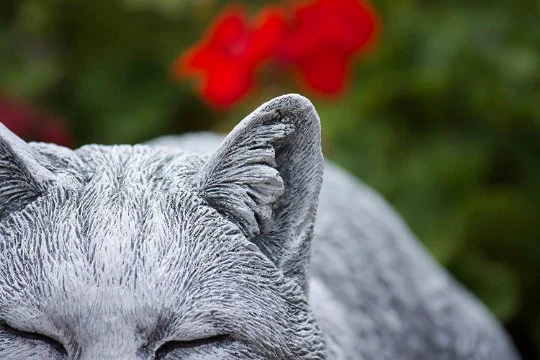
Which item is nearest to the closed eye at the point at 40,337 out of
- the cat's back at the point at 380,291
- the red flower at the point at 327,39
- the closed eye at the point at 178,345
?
the closed eye at the point at 178,345

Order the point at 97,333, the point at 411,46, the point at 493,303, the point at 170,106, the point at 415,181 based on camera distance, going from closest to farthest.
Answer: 1. the point at 97,333
2. the point at 493,303
3. the point at 415,181
4. the point at 411,46
5. the point at 170,106

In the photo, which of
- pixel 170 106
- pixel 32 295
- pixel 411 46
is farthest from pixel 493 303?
pixel 32 295

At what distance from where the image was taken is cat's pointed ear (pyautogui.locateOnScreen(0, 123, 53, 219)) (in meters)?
1.73

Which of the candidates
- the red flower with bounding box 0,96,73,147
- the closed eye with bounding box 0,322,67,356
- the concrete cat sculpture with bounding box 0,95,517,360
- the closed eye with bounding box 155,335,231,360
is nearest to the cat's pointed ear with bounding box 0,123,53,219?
the concrete cat sculpture with bounding box 0,95,517,360

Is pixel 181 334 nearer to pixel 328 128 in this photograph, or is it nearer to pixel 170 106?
pixel 328 128

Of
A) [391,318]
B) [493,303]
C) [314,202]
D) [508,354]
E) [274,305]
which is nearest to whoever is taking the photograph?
[274,305]

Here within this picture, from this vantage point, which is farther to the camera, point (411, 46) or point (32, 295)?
point (411, 46)

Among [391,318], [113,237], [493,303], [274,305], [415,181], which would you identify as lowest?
[493,303]

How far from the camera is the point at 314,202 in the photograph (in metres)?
1.89

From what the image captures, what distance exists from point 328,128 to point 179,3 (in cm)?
117

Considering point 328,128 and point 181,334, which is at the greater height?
point 181,334

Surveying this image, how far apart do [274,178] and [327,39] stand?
2.51m

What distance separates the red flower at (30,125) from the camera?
4.09 m

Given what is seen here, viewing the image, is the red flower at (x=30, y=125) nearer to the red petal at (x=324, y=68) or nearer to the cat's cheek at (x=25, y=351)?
the red petal at (x=324, y=68)
